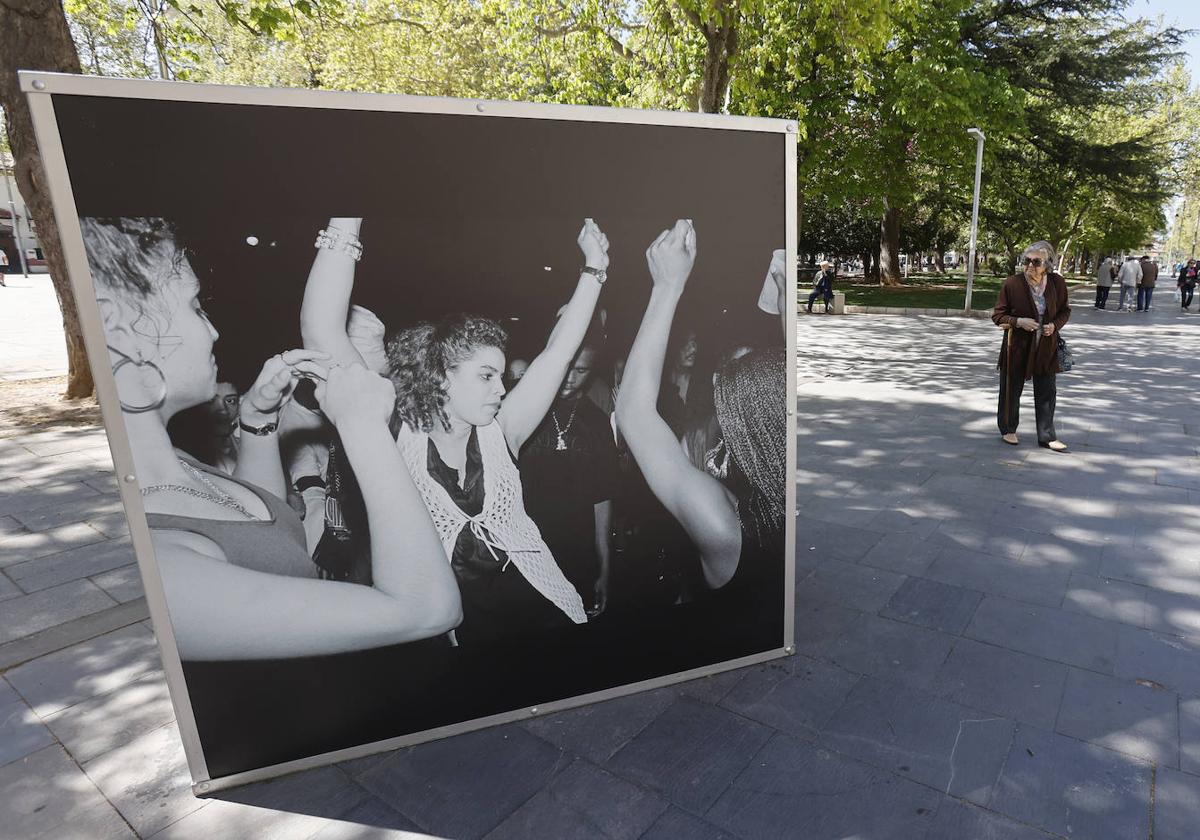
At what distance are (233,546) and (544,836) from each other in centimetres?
135

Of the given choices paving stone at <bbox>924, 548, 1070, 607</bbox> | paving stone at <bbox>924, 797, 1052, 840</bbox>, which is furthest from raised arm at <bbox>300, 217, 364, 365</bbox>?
paving stone at <bbox>924, 548, 1070, 607</bbox>

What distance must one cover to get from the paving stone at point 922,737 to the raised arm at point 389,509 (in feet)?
5.08

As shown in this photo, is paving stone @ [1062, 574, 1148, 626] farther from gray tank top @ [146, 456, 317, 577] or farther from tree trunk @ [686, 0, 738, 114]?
tree trunk @ [686, 0, 738, 114]

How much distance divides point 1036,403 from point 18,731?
23.6ft

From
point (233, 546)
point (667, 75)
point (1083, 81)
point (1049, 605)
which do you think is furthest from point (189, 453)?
point (1083, 81)

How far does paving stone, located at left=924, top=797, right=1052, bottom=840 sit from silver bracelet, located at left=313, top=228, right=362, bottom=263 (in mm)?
2555

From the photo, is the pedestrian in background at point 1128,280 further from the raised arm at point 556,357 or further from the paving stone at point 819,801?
the raised arm at point 556,357

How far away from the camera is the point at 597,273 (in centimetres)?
255

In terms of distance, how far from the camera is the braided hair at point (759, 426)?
2867mm

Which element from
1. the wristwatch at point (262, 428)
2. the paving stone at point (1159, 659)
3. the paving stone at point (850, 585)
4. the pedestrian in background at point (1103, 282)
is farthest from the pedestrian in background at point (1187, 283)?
the wristwatch at point (262, 428)

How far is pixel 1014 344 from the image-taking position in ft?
20.1

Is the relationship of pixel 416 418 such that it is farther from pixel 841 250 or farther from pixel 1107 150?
pixel 841 250

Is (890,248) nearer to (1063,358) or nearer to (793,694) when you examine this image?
(1063,358)

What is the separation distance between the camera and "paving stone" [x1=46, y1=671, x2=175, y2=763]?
9.21ft
